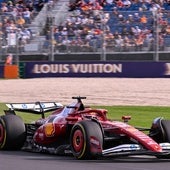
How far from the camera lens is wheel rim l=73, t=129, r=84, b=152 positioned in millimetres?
9766

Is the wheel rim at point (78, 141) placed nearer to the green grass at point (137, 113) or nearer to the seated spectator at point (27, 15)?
the green grass at point (137, 113)

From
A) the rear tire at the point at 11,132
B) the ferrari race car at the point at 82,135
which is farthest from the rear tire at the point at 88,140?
the rear tire at the point at 11,132

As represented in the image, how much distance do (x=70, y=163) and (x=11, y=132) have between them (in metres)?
1.77

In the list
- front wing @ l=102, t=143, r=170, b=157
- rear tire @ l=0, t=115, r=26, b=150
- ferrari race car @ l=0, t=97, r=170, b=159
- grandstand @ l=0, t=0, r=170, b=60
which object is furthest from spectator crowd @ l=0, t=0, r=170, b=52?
front wing @ l=102, t=143, r=170, b=157

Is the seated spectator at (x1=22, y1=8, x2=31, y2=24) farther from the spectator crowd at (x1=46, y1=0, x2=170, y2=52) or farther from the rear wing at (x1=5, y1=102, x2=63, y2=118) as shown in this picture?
the rear wing at (x1=5, y1=102, x2=63, y2=118)

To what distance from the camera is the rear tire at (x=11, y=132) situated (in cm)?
1101

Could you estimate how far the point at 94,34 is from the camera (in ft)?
107

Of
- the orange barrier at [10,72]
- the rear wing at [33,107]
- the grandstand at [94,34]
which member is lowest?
the orange barrier at [10,72]

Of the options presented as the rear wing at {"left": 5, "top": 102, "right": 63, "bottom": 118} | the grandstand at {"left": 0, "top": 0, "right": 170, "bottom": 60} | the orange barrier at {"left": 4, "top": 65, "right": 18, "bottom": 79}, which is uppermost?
the rear wing at {"left": 5, "top": 102, "right": 63, "bottom": 118}

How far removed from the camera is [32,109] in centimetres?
1212

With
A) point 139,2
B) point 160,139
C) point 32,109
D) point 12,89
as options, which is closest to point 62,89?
point 12,89

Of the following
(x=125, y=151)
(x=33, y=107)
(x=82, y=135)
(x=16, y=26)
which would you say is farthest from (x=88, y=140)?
(x=16, y=26)

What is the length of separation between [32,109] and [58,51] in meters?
21.4

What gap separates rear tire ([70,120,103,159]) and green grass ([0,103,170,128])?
5518 mm
